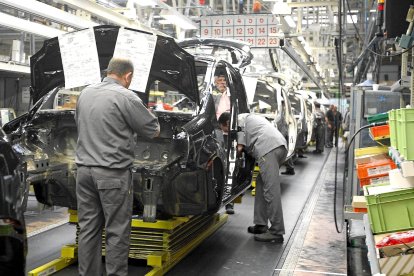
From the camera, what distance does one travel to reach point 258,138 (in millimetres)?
6039

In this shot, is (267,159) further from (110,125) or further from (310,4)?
(310,4)

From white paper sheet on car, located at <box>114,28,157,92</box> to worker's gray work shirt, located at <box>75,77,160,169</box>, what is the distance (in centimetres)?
64

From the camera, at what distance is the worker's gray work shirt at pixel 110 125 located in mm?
3863

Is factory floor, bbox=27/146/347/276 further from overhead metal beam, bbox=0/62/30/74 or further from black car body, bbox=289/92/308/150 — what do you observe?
black car body, bbox=289/92/308/150

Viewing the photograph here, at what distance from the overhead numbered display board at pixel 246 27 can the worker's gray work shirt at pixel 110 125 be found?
8568 mm

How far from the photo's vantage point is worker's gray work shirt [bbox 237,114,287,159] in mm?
6023

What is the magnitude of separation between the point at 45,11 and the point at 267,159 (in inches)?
148

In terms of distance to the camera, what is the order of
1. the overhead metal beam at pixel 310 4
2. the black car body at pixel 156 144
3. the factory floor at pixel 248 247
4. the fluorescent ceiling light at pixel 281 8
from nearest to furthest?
the black car body at pixel 156 144, the factory floor at pixel 248 247, the fluorescent ceiling light at pixel 281 8, the overhead metal beam at pixel 310 4

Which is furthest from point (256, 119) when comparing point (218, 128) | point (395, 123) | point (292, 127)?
point (292, 127)

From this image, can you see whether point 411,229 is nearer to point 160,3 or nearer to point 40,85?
point 40,85

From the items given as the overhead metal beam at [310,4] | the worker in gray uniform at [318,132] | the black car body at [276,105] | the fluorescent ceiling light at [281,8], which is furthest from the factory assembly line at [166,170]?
the worker in gray uniform at [318,132]

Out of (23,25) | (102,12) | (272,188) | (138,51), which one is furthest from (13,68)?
(272,188)

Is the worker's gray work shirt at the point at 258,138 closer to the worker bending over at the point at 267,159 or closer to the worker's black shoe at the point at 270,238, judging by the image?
the worker bending over at the point at 267,159

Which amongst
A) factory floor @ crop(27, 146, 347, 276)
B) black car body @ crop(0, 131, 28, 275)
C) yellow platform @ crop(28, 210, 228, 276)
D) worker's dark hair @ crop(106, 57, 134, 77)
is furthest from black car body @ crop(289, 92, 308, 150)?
black car body @ crop(0, 131, 28, 275)
